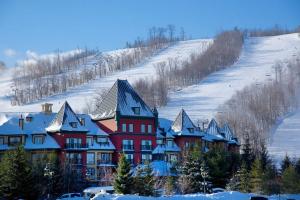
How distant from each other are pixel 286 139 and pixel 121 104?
70506 mm

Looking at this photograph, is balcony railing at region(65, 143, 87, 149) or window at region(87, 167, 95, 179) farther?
window at region(87, 167, 95, 179)

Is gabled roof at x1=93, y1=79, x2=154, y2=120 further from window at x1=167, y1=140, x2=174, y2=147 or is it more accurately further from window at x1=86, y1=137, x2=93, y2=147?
window at x1=167, y1=140, x2=174, y2=147

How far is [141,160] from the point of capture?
7869 cm

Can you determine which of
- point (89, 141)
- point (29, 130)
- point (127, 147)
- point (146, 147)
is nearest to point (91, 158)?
point (89, 141)

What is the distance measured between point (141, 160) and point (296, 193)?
966 inches

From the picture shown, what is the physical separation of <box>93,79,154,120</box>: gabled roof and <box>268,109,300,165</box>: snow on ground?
4695 centimetres

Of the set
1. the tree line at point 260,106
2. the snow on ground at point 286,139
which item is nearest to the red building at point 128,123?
the snow on ground at point 286,139

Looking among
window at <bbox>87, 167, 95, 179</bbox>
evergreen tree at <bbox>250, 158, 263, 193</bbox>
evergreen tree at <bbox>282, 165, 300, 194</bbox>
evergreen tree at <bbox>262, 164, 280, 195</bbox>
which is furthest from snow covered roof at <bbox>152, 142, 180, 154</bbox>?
evergreen tree at <bbox>282, 165, 300, 194</bbox>

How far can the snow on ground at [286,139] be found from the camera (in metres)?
125

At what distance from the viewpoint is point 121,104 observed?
260 ft

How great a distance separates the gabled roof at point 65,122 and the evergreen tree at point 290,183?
87.4 feet

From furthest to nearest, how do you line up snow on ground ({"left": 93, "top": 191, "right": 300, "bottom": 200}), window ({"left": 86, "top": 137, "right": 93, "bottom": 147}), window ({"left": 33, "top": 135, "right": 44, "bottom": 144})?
1. window ({"left": 86, "top": 137, "right": 93, "bottom": 147})
2. window ({"left": 33, "top": 135, "right": 44, "bottom": 144})
3. snow on ground ({"left": 93, "top": 191, "right": 300, "bottom": 200})

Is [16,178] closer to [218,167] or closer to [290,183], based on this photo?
[218,167]

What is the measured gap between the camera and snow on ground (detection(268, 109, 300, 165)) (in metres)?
125
